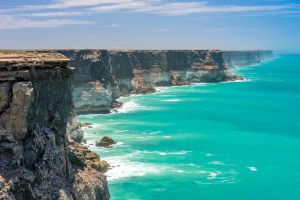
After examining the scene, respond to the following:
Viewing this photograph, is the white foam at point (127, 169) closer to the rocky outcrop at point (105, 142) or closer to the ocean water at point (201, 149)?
the ocean water at point (201, 149)

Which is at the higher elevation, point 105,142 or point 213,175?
point 105,142

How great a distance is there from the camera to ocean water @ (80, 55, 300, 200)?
183ft

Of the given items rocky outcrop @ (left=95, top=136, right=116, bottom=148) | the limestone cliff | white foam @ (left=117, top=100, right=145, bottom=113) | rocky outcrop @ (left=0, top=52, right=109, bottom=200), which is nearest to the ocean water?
white foam @ (left=117, top=100, right=145, bottom=113)

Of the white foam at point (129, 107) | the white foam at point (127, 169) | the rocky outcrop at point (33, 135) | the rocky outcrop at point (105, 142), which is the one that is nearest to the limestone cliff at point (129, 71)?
the white foam at point (129, 107)

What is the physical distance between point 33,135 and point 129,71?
407 ft

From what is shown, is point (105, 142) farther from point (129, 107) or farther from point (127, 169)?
point (129, 107)

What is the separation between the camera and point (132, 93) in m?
148

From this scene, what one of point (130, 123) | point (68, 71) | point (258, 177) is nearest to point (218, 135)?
point (130, 123)

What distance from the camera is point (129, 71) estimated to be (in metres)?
152

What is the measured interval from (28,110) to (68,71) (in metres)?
6.45

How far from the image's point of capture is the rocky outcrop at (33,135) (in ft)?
Answer: 90.1

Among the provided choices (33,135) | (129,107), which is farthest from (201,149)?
(33,135)

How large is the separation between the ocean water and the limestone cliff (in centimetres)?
580

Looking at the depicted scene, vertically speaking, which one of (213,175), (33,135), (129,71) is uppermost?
(33,135)
